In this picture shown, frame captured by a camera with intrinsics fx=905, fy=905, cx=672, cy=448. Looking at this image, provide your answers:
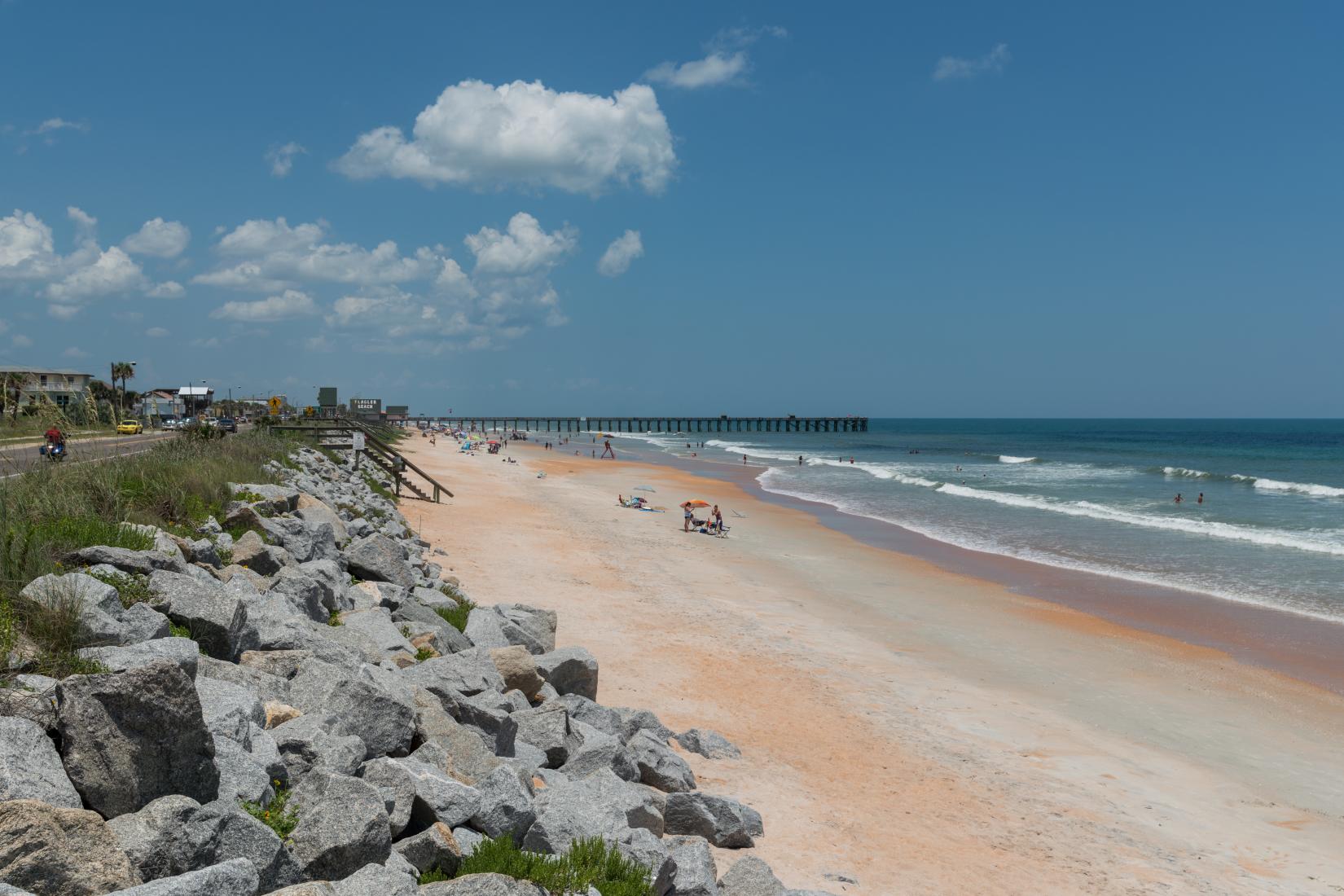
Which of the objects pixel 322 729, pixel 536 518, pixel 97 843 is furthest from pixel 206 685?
pixel 536 518

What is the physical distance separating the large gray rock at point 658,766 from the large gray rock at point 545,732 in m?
0.63

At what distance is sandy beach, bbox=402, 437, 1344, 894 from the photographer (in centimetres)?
796

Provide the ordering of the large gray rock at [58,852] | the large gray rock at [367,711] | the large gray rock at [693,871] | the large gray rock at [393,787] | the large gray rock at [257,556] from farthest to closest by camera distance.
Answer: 1. the large gray rock at [257,556]
2. the large gray rock at [367,711]
3. the large gray rock at [693,871]
4. the large gray rock at [393,787]
5. the large gray rock at [58,852]

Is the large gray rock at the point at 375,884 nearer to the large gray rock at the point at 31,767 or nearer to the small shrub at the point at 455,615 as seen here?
the large gray rock at the point at 31,767

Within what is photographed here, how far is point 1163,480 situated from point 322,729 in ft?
191

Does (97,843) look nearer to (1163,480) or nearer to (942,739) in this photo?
(942,739)

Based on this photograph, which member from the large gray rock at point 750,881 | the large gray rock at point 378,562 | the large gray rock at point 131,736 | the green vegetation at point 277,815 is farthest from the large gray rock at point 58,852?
the large gray rock at point 378,562

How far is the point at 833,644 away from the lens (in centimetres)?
1512

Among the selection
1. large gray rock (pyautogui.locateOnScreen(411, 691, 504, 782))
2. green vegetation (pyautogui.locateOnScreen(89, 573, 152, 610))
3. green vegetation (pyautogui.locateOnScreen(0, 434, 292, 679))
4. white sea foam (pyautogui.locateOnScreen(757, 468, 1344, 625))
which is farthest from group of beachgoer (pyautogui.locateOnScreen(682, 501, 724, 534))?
green vegetation (pyautogui.locateOnScreen(89, 573, 152, 610))

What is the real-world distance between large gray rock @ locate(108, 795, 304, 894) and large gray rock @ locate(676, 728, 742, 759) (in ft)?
19.0

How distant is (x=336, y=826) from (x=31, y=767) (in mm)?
1287

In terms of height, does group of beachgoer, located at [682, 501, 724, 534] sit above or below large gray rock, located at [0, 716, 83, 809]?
below

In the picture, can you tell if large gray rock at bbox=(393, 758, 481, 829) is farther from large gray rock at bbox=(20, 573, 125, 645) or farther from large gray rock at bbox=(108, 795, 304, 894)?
large gray rock at bbox=(20, 573, 125, 645)

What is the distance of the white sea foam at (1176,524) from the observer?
92.2 feet
